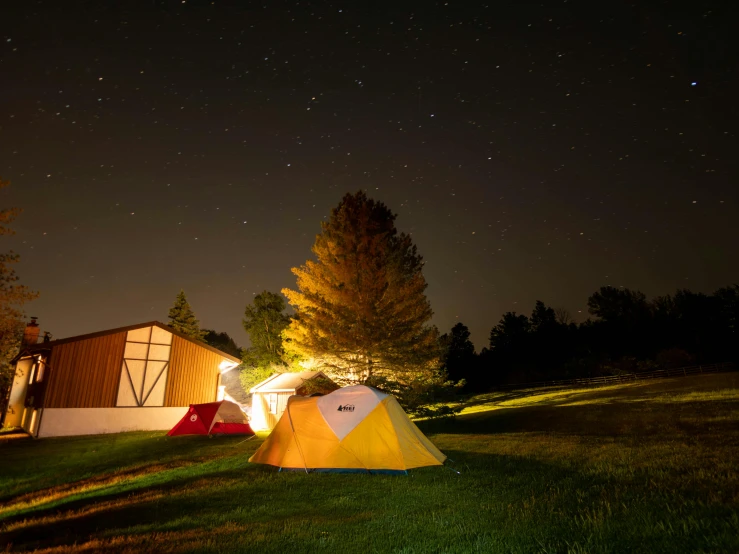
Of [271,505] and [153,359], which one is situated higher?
[153,359]

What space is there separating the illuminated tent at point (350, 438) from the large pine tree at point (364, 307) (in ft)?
31.5

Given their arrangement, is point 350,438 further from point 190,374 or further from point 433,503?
point 190,374

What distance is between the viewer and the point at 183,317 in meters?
56.7

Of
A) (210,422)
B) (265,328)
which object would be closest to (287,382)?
(210,422)

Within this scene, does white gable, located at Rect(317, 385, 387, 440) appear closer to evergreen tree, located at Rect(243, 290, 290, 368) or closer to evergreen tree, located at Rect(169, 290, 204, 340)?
evergreen tree, located at Rect(243, 290, 290, 368)

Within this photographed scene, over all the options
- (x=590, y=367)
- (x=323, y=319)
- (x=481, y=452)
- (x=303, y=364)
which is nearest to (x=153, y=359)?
(x=303, y=364)

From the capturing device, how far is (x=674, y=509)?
524cm

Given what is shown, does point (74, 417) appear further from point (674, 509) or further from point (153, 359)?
point (674, 509)

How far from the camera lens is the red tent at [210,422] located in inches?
884

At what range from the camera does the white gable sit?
10.1m

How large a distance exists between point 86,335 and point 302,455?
820 inches

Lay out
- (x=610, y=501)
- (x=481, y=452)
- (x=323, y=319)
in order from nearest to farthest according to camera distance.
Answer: (x=610, y=501), (x=481, y=452), (x=323, y=319)

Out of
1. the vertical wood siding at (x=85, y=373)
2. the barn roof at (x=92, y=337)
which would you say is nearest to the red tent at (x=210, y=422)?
the vertical wood siding at (x=85, y=373)

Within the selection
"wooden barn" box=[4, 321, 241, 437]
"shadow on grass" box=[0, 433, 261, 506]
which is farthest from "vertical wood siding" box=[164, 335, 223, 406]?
"shadow on grass" box=[0, 433, 261, 506]
